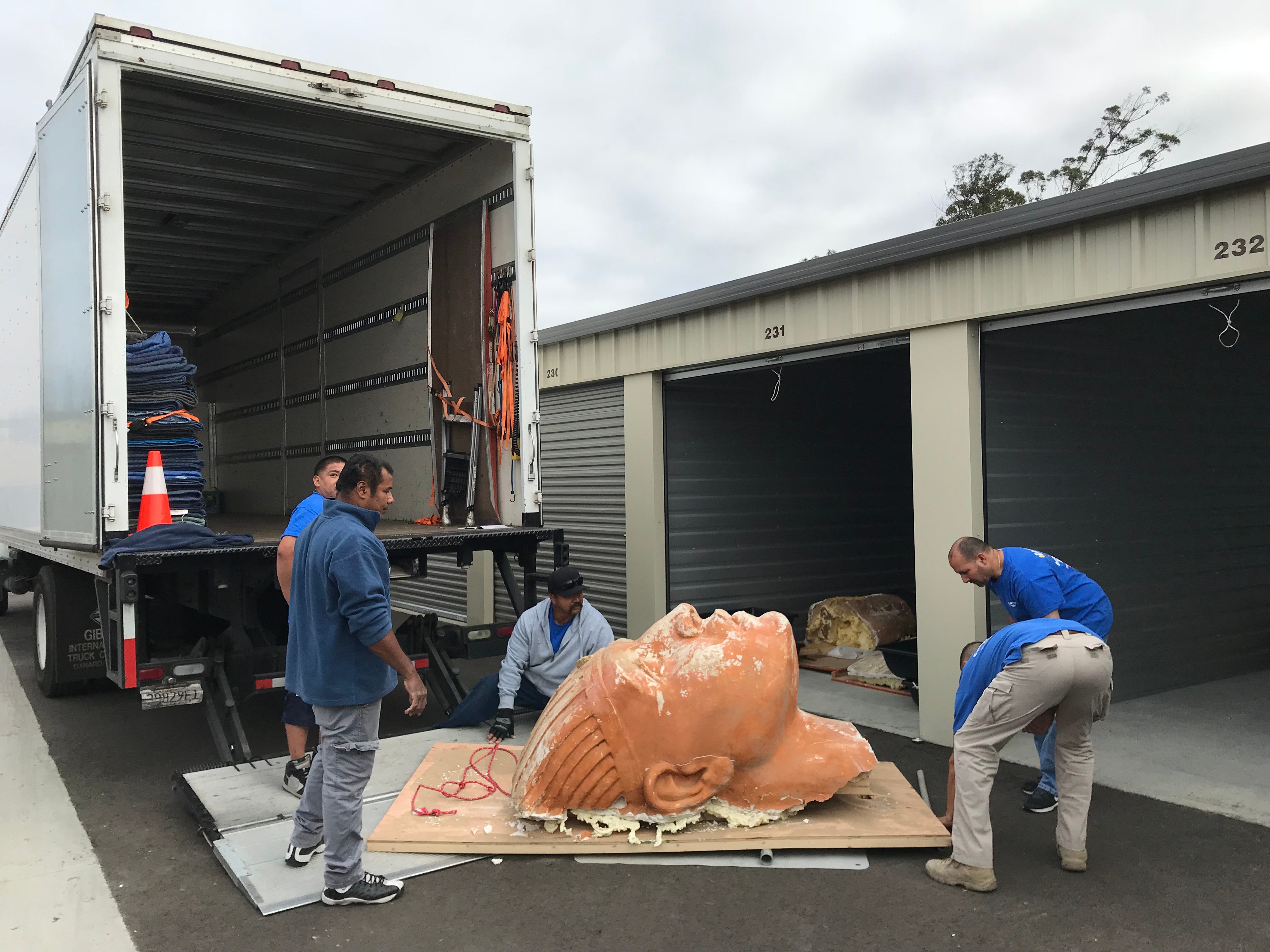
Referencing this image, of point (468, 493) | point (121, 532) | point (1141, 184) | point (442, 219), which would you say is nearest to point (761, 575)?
point (468, 493)

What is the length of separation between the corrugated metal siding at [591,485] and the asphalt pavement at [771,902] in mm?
5074

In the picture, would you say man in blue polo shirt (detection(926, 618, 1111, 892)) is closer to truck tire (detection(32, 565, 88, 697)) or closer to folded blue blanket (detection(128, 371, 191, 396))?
folded blue blanket (detection(128, 371, 191, 396))

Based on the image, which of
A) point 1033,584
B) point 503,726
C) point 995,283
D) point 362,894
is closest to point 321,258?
point 503,726

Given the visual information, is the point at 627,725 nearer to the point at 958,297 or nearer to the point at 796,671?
the point at 796,671

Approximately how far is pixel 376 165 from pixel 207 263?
3.64 metres

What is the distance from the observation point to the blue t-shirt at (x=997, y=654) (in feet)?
13.6

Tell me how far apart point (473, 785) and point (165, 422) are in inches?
129

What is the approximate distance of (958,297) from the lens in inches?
251

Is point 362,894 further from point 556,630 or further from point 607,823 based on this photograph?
point 556,630

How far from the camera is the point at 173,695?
5531 mm

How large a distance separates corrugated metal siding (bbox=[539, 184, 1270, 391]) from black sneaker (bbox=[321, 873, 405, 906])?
4.80 meters

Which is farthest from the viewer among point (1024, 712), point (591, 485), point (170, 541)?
point (591, 485)

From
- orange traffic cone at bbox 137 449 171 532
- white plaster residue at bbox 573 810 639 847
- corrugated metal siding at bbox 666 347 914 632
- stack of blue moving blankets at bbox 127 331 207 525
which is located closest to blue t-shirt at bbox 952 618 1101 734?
white plaster residue at bbox 573 810 639 847

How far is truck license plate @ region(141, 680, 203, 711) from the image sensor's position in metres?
5.46
